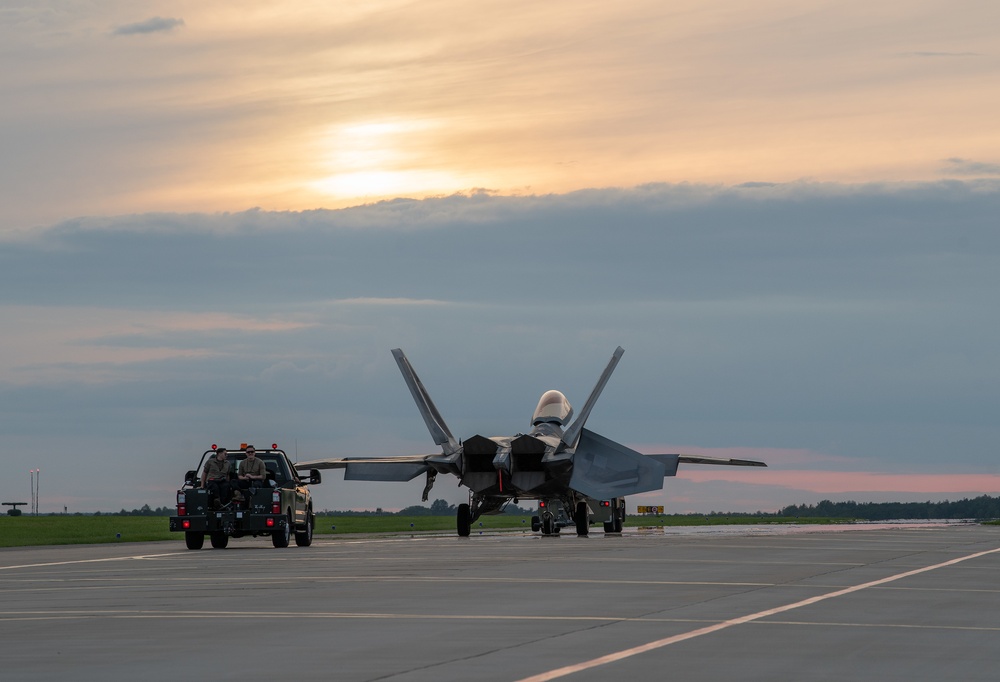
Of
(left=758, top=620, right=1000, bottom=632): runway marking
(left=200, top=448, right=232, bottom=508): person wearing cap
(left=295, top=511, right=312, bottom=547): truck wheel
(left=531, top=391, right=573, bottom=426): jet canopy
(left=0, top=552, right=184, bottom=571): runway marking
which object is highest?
(left=531, top=391, right=573, bottom=426): jet canopy

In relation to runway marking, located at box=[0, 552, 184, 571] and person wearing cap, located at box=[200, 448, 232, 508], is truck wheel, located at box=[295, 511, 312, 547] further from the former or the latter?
runway marking, located at box=[0, 552, 184, 571]

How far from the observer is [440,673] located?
32.7 feet

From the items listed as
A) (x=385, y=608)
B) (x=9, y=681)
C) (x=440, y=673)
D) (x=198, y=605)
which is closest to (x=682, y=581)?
(x=385, y=608)

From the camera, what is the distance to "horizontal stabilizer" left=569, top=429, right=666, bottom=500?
44.7 meters

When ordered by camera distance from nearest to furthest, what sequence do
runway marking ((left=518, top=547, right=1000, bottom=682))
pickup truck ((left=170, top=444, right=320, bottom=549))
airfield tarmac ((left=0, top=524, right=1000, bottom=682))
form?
runway marking ((left=518, top=547, right=1000, bottom=682)), airfield tarmac ((left=0, top=524, right=1000, bottom=682)), pickup truck ((left=170, top=444, right=320, bottom=549))

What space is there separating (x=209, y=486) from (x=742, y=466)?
3678 cm

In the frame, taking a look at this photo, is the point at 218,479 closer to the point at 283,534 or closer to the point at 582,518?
the point at 283,534

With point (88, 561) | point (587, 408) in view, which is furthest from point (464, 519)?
point (88, 561)

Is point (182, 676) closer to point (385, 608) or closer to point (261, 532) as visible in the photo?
point (385, 608)

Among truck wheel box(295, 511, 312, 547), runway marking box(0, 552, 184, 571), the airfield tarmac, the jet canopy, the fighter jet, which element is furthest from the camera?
the jet canopy

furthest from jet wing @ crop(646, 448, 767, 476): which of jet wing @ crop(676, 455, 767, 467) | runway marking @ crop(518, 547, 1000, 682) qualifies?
runway marking @ crop(518, 547, 1000, 682)

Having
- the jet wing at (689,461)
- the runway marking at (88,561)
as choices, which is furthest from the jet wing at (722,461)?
the runway marking at (88,561)

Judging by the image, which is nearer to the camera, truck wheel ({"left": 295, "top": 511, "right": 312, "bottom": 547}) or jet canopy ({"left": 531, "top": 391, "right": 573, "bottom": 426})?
truck wheel ({"left": 295, "top": 511, "right": 312, "bottom": 547})

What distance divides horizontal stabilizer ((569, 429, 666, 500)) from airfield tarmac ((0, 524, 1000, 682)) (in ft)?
63.3
